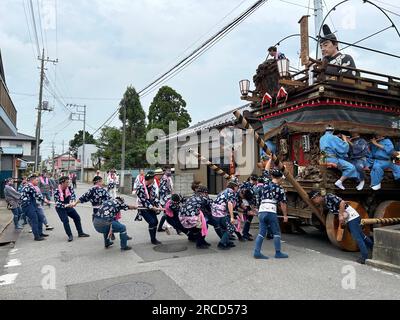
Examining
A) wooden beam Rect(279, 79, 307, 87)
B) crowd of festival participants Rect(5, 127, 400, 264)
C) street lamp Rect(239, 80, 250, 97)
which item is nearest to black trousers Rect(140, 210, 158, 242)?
crowd of festival participants Rect(5, 127, 400, 264)

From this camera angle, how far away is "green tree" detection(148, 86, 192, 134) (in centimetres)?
2867

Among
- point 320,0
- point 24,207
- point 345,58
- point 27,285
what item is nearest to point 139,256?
point 27,285

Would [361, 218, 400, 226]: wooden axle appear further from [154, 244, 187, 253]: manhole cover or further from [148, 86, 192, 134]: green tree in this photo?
[148, 86, 192, 134]: green tree

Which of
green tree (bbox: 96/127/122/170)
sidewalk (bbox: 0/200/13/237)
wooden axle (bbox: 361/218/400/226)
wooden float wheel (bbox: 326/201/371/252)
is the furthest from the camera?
green tree (bbox: 96/127/122/170)

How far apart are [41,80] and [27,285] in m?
23.5

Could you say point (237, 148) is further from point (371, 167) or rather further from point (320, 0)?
point (371, 167)

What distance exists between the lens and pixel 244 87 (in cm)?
921

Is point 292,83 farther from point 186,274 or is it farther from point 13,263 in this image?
point 13,263

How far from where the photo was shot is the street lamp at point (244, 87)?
915 centimetres

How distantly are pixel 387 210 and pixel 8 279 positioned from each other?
7.62 metres

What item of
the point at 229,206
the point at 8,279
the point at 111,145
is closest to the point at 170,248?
the point at 229,206

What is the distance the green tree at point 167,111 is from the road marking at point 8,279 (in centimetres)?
2329

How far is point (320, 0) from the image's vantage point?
31.9 ft

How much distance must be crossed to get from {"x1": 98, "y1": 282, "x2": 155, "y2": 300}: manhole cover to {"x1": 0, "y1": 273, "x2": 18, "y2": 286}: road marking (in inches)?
66.6
